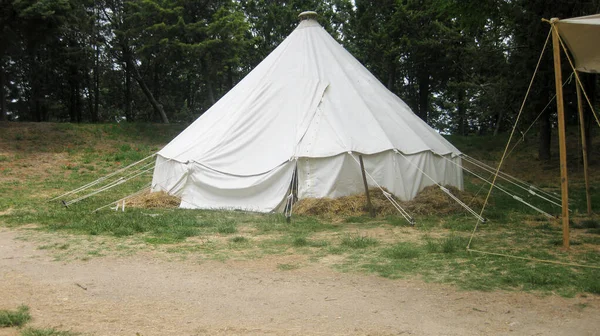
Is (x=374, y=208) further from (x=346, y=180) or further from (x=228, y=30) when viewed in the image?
(x=228, y=30)

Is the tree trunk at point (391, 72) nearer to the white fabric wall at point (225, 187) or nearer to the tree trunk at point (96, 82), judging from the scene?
the tree trunk at point (96, 82)

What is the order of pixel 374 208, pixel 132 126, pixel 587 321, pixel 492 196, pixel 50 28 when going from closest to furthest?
pixel 587 321
pixel 374 208
pixel 492 196
pixel 50 28
pixel 132 126

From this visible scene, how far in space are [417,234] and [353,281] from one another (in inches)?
94.5

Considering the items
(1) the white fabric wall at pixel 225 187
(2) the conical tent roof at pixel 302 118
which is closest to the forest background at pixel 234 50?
(2) the conical tent roof at pixel 302 118

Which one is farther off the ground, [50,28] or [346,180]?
[50,28]

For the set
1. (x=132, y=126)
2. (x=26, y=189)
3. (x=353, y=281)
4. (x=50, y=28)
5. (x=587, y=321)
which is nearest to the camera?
(x=587, y=321)

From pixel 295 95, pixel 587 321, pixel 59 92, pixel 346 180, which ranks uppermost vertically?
pixel 59 92

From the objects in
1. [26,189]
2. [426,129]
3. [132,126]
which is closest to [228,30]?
[132,126]

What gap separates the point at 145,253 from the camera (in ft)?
19.7

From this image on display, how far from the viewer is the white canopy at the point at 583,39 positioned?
613 centimetres

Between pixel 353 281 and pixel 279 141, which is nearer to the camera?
pixel 353 281

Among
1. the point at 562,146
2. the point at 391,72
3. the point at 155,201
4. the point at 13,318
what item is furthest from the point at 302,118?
the point at 391,72

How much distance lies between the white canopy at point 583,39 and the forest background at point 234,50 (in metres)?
5.14

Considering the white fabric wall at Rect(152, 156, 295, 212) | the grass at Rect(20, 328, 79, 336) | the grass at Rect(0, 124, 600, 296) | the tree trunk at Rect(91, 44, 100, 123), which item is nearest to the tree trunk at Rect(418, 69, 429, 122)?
the grass at Rect(0, 124, 600, 296)
